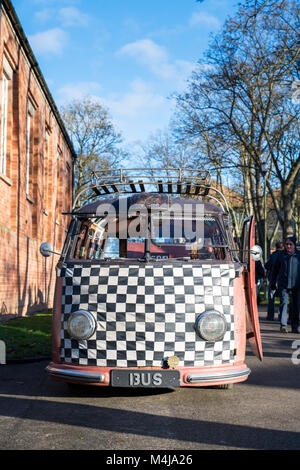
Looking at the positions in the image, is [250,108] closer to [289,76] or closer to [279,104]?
[279,104]

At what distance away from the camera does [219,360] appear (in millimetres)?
5875

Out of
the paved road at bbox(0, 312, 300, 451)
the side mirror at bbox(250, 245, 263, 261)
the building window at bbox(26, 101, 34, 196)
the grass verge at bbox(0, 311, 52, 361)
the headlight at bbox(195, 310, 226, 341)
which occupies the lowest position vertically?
the paved road at bbox(0, 312, 300, 451)

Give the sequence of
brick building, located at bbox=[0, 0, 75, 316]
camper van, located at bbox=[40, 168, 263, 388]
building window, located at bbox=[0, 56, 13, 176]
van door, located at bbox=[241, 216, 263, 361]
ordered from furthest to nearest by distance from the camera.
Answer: building window, located at bbox=[0, 56, 13, 176] → brick building, located at bbox=[0, 0, 75, 316] → van door, located at bbox=[241, 216, 263, 361] → camper van, located at bbox=[40, 168, 263, 388]

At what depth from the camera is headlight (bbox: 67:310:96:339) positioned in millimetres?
5781

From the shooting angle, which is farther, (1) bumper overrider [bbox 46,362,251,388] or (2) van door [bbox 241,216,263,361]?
(2) van door [bbox 241,216,263,361]

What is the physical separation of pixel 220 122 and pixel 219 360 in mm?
21587

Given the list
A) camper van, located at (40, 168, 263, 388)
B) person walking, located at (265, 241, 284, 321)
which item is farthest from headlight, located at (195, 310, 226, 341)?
person walking, located at (265, 241, 284, 321)

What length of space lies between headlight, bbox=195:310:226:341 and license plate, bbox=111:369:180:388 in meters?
0.49

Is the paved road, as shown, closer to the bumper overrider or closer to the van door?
the bumper overrider

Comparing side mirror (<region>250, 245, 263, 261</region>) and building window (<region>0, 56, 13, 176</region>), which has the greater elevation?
building window (<region>0, 56, 13, 176</region>)

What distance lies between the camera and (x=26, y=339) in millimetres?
10469

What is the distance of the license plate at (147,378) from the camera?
218 inches

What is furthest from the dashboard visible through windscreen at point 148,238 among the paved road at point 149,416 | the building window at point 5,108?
the building window at point 5,108

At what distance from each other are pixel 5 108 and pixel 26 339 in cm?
843
